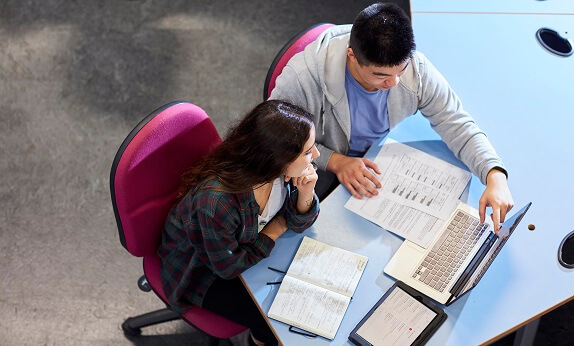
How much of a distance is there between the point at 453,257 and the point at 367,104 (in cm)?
52

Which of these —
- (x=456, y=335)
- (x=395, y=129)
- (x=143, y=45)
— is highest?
(x=395, y=129)

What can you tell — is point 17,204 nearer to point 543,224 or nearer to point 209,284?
point 209,284

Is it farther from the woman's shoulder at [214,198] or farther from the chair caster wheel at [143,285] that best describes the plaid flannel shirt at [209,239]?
the chair caster wheel at [143,285]

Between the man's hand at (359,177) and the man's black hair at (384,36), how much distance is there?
12.8 inches

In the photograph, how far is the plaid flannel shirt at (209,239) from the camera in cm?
165

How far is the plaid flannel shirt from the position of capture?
65.0 inches

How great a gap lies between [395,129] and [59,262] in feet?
4.61

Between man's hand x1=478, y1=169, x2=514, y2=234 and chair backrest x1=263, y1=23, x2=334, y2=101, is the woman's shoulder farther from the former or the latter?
man's hand x1=478, y1=169, x2=514, y2=234

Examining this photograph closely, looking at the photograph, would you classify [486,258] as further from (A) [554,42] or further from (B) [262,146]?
(A) [554,42]

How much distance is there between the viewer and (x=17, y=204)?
8.92 ft

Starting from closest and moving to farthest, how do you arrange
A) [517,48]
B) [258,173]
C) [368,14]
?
[258,173] < [368,14] < [517,48]

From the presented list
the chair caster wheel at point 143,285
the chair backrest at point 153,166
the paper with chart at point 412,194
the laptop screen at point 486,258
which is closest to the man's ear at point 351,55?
the paper with chart at point 412,194

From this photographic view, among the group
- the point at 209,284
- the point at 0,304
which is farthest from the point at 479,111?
the point at 0,304

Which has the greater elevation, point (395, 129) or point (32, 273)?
point (395, 129)
